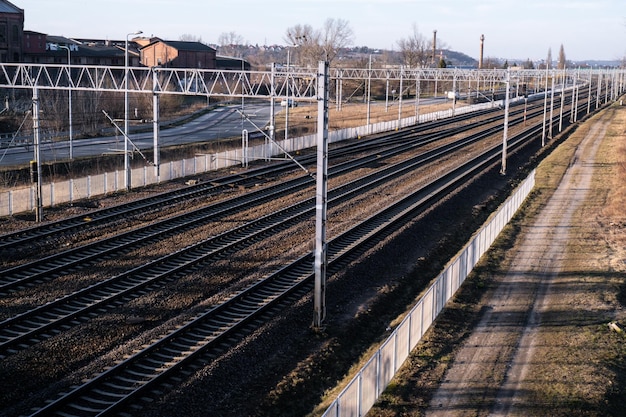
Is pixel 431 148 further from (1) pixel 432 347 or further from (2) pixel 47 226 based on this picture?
(1) pixel 432 347

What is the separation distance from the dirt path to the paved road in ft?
51.4

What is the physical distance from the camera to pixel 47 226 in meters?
24.7

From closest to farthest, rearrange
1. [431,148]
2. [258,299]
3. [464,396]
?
[464,396] < [258,299] < [431,148]

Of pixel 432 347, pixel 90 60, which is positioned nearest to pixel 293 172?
pixel 432 347

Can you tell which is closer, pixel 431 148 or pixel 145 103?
pixel 431 148

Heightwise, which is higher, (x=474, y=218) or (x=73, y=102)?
(x=73, y=102)

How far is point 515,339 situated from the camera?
15.4m

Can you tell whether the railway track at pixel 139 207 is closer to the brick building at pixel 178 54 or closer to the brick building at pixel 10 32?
the brick building at pixel 10 32

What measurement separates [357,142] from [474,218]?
2490 cm

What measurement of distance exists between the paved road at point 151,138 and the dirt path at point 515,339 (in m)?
15.7

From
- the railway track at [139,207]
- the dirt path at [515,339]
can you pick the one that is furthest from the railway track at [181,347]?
the railway track at [139,207]

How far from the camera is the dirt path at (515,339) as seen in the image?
12.3 m

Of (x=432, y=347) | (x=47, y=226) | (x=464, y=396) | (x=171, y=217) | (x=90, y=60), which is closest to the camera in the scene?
(x=464, y=396)

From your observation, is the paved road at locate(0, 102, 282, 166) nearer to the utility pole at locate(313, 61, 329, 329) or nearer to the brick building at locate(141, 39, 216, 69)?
the brick building at locate(141, 39, 216, 69)
